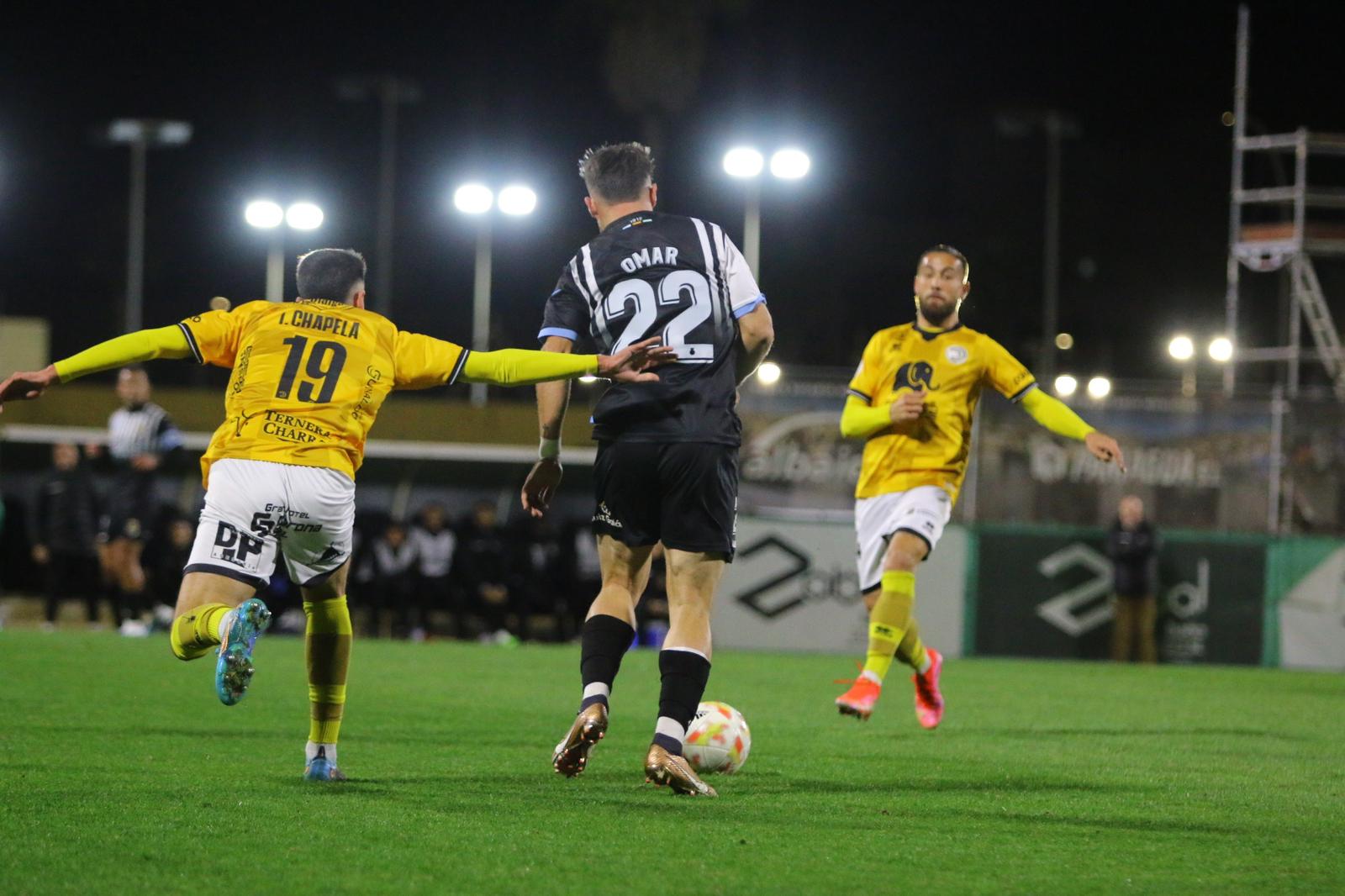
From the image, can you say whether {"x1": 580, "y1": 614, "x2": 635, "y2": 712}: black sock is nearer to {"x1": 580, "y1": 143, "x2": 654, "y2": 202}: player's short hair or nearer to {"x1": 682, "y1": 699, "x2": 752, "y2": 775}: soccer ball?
{"x1": 682, "y1": 699, "x2": 752, "y2": 775}: soccer ball

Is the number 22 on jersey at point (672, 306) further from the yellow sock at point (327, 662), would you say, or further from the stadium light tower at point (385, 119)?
the stadium light tower at point (385, 119)

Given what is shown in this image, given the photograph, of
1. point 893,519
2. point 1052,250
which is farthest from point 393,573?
point 1052,250

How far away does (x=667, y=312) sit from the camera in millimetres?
5906

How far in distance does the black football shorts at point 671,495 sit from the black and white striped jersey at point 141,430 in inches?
402

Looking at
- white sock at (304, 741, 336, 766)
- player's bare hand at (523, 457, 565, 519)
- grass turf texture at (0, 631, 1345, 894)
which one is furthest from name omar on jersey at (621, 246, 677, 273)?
white sock at (304, 741, 336, 766)

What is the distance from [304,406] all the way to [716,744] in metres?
2.04

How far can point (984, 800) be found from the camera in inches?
222

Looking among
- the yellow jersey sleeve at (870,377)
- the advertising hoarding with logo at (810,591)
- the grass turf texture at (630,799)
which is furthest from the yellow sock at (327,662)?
the advertising hoarding with logo at (810,591)

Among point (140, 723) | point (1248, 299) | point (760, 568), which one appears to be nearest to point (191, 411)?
point (760, 568)

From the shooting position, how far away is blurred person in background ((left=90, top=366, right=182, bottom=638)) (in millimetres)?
15172

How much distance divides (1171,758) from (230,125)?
42.6m

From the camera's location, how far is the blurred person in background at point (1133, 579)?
17219 mm

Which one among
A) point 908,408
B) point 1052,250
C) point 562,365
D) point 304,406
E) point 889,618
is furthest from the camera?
point 1052,250

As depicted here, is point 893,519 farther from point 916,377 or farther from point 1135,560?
point 1135,560
